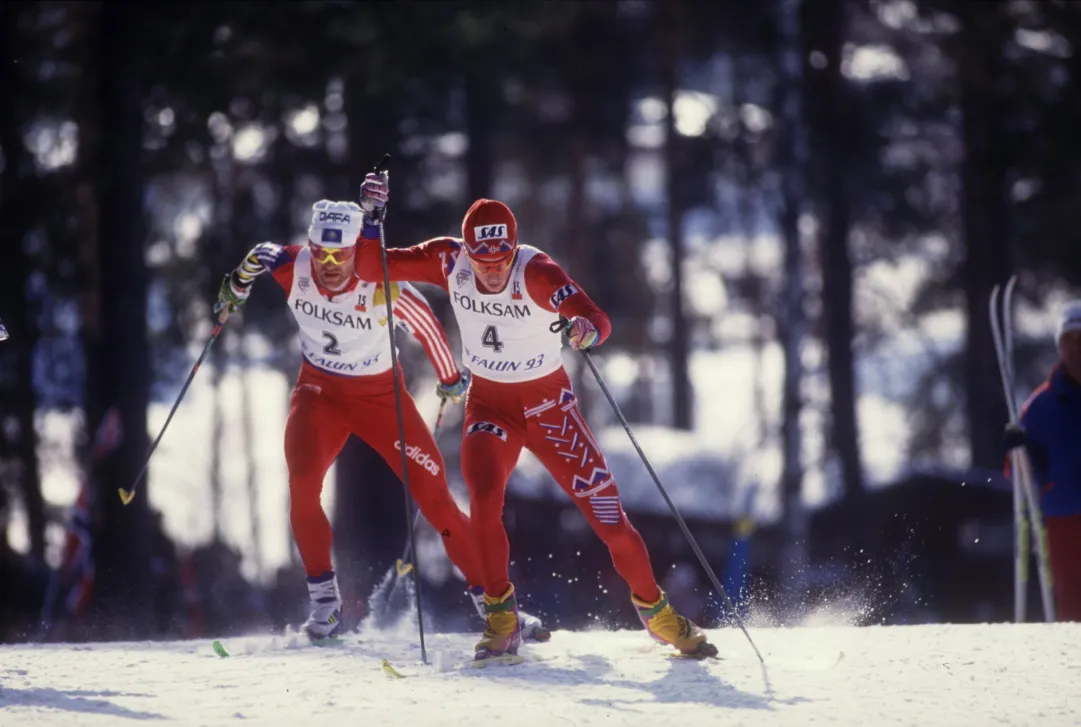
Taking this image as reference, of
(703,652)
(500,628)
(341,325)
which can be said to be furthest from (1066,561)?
(341,325)

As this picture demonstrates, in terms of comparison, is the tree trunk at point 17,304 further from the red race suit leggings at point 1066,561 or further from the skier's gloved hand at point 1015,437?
the red race suit leggings at point 1066,561

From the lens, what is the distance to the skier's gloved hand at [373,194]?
7414 millimetres

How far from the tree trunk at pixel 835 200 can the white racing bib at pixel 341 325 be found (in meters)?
13.4

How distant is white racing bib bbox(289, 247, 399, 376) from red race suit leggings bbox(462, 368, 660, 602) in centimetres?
89

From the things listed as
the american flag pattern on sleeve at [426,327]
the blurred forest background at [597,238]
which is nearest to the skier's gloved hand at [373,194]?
the american flag pattern on sleeve at [426,327]

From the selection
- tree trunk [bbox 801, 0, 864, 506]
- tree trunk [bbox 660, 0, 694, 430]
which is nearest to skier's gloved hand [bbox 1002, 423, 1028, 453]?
tree trunk [bbox 801, 0, 864, 506]

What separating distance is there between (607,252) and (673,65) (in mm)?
3340

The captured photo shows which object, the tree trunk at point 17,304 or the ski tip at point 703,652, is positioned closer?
the ski tip at point 703,652

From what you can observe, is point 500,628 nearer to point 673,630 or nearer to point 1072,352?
point 673,630

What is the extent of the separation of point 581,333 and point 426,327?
5.56 ft

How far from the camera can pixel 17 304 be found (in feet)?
62.8

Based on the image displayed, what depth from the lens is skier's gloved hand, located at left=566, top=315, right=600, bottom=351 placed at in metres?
6.55

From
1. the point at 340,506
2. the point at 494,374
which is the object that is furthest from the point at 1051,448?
the point at 340,506

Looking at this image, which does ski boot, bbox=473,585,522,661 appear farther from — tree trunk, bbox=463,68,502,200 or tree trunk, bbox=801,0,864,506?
tree trunk, bbox=801,0,864,506
